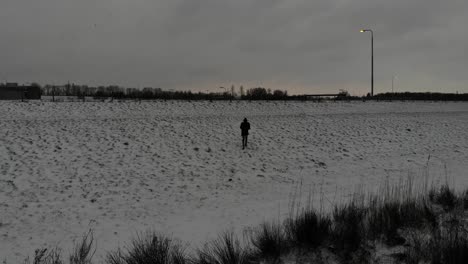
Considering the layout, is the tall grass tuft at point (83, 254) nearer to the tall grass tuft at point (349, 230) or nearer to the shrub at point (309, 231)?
the shrub at point (309, 231)

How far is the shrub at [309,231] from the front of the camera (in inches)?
214

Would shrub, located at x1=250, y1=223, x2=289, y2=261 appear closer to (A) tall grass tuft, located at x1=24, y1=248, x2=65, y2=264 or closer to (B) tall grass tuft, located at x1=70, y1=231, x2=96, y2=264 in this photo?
(B) tall grass tuft, located at x1=70, y1=231, x2=96, y2=264

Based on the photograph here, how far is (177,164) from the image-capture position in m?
13.9

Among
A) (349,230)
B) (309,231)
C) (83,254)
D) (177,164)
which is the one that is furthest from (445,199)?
(177,164)

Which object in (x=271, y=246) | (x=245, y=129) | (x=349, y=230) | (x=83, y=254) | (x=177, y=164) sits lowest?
(x=83, y=254)

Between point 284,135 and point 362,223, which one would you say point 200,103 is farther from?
point 362,223

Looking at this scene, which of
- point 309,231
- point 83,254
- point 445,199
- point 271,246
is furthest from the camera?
point 445,199

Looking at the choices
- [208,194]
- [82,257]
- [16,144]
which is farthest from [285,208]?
[16,144]

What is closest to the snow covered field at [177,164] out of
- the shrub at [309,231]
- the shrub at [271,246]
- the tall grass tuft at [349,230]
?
the shrub at [271,246]

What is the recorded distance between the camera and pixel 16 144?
14.7 metres

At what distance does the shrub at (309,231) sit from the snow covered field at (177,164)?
2333 millimetres

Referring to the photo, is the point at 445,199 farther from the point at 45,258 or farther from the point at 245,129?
the point at 245,129

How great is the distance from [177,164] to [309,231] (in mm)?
8988

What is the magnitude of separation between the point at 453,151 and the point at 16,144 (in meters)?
20.7
